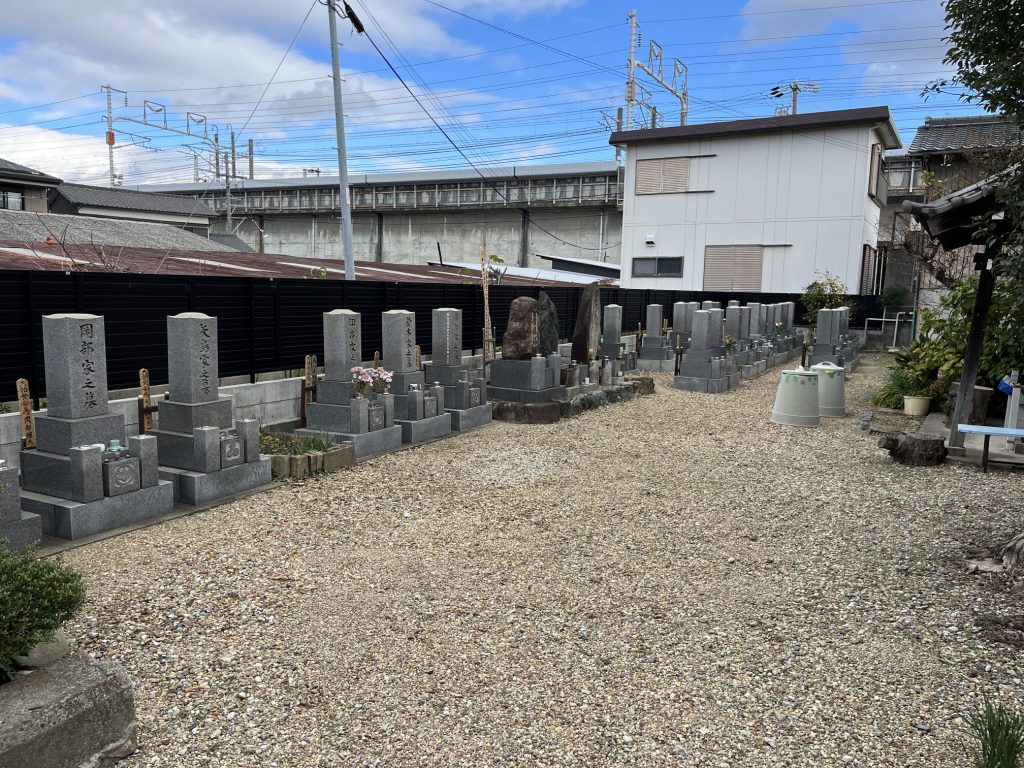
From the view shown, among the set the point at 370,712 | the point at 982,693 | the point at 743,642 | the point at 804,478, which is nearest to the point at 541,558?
the point at 743,642

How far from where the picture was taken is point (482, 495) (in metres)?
7.55

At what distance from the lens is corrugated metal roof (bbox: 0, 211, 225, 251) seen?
16828 mm

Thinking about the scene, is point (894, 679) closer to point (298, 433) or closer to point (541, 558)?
point (541, 558)

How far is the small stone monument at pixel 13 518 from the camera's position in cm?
513

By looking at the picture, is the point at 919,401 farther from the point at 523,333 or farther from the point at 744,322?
the point at 744,322

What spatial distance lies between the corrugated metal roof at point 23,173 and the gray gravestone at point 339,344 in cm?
2106

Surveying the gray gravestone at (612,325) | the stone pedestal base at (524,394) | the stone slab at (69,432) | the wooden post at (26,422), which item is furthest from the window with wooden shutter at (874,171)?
the wooden post at (26,422)

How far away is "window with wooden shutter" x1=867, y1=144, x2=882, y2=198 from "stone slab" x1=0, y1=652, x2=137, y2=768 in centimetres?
2737

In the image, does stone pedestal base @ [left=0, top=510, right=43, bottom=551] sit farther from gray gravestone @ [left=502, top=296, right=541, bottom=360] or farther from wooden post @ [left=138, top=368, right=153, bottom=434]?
gray gravestone @ [left=502, top=296, right=541, bottom=360]

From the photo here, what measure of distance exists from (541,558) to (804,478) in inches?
163

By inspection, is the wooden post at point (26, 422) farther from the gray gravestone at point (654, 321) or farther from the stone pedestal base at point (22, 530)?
the gray gravestone at point (654, 321)

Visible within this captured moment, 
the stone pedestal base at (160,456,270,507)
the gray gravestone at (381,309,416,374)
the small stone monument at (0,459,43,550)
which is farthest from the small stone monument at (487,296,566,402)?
the small stone monument at (0,459,43,550)

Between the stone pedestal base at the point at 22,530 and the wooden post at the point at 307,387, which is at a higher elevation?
the wooden post at the point at 307,387

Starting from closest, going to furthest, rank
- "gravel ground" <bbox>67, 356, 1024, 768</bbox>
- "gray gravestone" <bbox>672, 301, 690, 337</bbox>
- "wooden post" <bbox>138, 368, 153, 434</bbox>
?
"gravel ground" <bbox>67, 356, 1024, 768</bbox>, "wooden post" <bbox>138, 368, 153, 434</bbox>, "gray gravestone" <bbox>672, 301, 690, 337</bbox>
